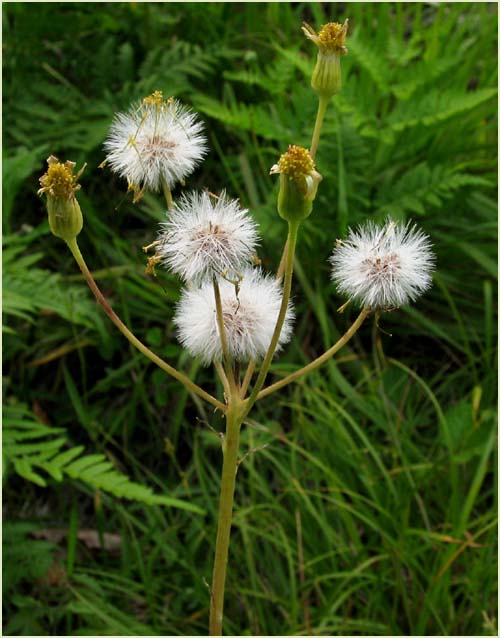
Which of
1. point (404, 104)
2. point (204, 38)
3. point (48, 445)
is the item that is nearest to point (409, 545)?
point (48, 445)

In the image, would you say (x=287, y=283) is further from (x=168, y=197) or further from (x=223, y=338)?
(x=168, y=197)

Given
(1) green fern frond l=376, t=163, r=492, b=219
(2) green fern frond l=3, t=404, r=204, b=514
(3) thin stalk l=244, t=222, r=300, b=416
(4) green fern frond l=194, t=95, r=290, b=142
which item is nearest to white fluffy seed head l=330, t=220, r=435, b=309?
(3) thin stalk l=244, t=222, r=300, b=416

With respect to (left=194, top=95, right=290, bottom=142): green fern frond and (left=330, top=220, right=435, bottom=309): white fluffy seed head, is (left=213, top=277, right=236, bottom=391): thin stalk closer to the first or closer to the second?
(left=330, top=220, right=435, bottom=309): white fluffy seed head

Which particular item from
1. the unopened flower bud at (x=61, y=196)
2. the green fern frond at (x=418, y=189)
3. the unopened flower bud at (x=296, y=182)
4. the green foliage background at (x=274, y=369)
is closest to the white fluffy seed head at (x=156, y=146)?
the unopened flower bud at (x=61, y=196)

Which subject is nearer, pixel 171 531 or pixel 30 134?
pixel 171 531

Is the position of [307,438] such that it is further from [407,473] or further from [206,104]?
[206,104]

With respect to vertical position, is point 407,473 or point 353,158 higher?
point 353,158
